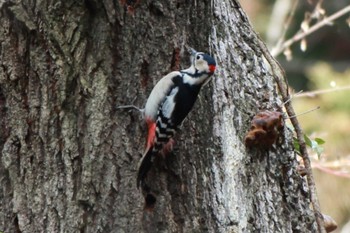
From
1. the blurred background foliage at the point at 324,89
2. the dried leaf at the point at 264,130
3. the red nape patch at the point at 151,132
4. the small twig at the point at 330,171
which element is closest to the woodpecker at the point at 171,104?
the red nape patch at the point at 151,132

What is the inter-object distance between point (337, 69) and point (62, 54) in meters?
11.6

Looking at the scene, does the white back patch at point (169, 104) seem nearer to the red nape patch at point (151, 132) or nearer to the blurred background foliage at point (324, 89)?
the red nape patch at point (151, 132)

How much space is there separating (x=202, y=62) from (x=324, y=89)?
383cm

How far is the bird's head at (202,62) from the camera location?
3.41 metres

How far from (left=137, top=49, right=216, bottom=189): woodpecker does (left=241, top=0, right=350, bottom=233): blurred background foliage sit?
74 cm

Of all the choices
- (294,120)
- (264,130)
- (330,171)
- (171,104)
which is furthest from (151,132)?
(330,171)

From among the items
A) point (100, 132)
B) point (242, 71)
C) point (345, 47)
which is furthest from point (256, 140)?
point (345, 47)

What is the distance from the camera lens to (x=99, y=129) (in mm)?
3455

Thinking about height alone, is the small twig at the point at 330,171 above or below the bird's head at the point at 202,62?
below

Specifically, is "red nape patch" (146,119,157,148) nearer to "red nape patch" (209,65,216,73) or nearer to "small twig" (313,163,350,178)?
"red nape patch" (209,65,216,73)

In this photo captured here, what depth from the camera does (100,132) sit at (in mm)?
3453

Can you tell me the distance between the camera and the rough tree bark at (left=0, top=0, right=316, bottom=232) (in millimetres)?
3428

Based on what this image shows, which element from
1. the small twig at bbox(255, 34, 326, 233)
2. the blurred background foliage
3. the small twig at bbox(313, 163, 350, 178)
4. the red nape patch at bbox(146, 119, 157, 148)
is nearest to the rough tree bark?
the red nape patch at bbox(146, 119, 157, 148)

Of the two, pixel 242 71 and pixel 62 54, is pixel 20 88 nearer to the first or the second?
pixel 62 54
